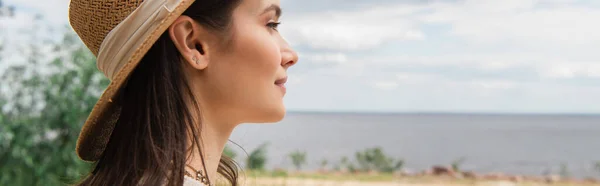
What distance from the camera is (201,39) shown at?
1.19 metres

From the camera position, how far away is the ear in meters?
1.17

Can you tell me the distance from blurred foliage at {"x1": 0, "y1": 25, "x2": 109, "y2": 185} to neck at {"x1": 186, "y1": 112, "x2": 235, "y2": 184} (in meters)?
2.45

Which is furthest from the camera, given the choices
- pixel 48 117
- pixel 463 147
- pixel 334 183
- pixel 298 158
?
pixel 463 147

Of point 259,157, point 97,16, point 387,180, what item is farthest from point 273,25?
point 259,157

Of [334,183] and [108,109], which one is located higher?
[334,183]

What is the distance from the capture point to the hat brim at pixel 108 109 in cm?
113

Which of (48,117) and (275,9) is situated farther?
(48,117)

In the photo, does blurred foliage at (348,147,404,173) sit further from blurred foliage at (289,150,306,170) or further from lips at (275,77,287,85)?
lips at (275,77,287,85)

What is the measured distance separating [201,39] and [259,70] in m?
0.10

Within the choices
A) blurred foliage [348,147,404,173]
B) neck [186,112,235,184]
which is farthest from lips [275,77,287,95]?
blurred foliage [348,147,404,173]

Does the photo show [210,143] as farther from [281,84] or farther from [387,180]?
[387,180]

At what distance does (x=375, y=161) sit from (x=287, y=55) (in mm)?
7791

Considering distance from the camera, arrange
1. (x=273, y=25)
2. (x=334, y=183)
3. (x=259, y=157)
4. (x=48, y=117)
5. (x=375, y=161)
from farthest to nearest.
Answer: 1. (x=375, y=161)
2. (x=259, y=157)
3. (x=334, y=183)
4. (x=48, y=117)
5. (x=273, y=25)

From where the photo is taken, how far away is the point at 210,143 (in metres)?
1.24
